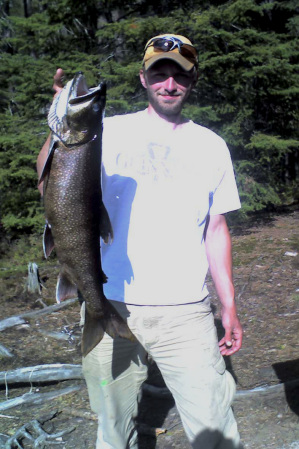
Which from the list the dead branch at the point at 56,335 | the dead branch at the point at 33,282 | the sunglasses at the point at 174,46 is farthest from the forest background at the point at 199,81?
the sunglasses at the point at 174,46

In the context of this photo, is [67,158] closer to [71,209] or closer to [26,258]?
[71,209]

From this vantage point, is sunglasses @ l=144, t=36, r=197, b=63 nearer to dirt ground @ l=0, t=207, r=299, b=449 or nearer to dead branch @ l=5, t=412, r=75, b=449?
dirt ground @ l=0, t=207, r=299, b=449

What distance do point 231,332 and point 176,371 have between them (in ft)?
1.30

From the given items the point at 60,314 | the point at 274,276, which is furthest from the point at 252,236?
the point at 60,314

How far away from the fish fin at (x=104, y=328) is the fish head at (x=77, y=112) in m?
0.85

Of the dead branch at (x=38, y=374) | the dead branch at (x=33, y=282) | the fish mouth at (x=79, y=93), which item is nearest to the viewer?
the fish mouth at (x=79, y=93)

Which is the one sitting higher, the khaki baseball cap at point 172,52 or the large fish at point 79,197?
→ the khaki baseball cap at point 172,52

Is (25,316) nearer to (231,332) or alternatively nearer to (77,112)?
(231,332)

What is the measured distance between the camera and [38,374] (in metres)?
4.47

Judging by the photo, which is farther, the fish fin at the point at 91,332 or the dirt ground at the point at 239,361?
the dirt ground at the point at 239,361

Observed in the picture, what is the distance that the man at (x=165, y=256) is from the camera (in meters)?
2.62

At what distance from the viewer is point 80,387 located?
435 cm

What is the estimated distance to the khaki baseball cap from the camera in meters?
2.72

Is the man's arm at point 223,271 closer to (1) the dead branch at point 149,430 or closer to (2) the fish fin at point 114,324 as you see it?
(2) the fish fin at point 114,324
